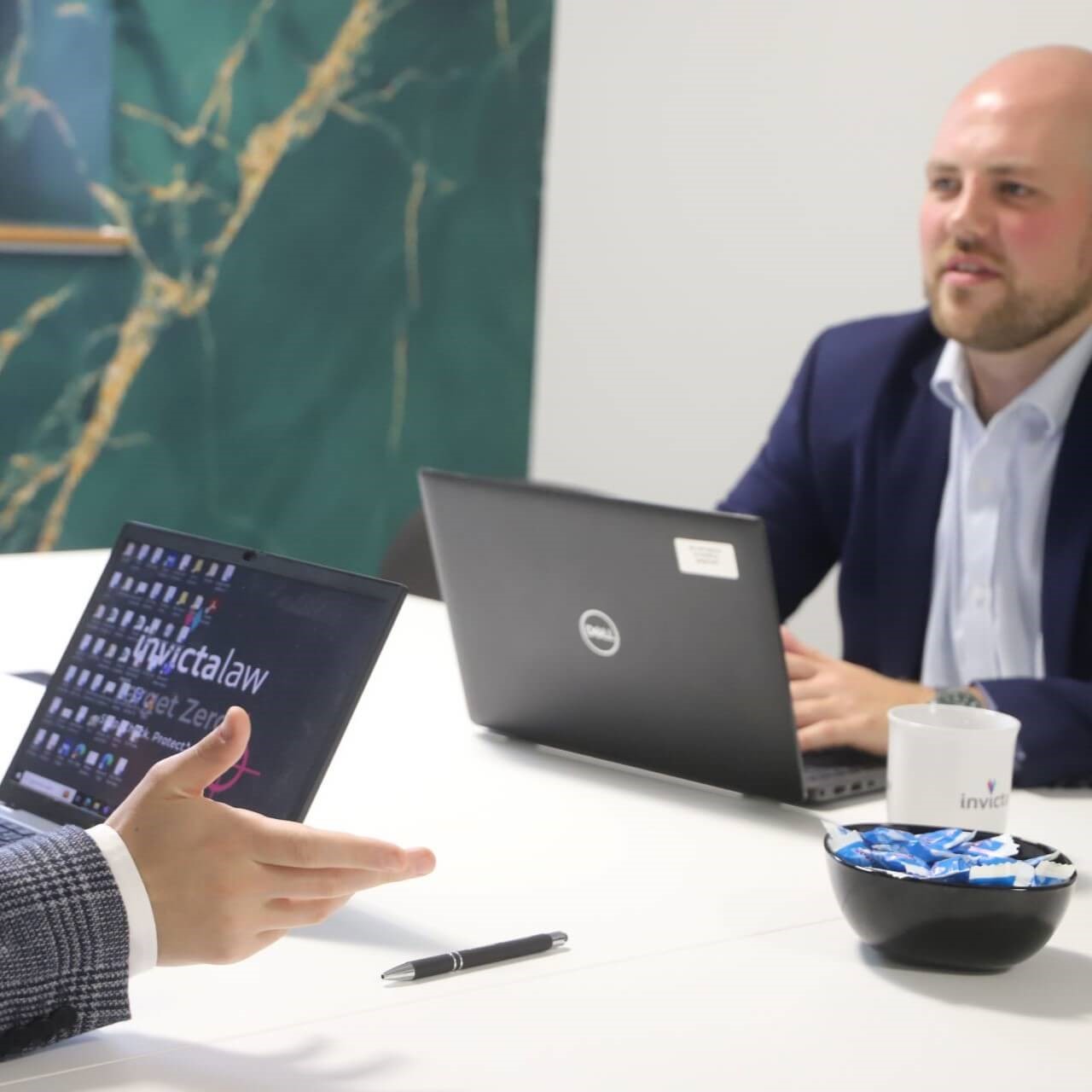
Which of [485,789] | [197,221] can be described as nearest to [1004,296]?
[485,789]

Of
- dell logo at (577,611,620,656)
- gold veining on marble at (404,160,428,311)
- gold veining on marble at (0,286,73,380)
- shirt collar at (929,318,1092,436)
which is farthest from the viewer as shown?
gold veining on marble at (404,160,428,311)

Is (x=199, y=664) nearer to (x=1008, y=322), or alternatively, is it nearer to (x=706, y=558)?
(x=706, y=558)

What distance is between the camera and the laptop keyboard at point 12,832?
4.04ft

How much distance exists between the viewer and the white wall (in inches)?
140

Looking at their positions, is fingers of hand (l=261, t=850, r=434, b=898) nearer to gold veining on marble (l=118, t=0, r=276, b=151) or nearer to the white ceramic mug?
the white ceramic mug

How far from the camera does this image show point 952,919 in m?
1.08

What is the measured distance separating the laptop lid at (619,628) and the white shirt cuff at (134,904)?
0.58 metres

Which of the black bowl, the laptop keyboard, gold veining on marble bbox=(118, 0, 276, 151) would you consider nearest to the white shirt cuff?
the laptop keyboard

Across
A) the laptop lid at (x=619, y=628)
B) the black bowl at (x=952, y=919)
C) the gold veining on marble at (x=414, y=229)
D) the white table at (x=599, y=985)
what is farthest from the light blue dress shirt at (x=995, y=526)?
the gold veining on marble at (x=414, y=229)

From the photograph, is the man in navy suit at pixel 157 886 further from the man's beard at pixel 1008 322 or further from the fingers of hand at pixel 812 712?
the man's beard at pixel 1008 322

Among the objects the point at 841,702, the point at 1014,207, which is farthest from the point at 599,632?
the point at 1014,207

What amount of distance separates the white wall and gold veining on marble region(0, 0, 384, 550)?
2.19ft

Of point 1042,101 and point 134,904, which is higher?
point 1042,101

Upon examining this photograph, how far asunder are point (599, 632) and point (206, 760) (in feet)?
1.96
